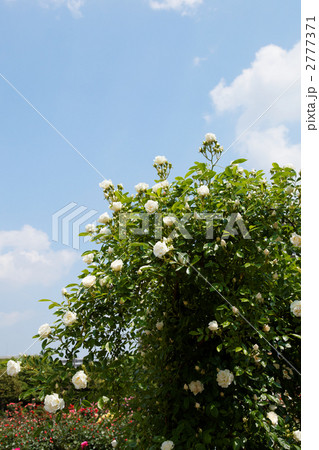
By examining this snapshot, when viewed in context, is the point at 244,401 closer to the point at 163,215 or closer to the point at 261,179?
the point at 163,215

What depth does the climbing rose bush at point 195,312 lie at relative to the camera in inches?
96.2

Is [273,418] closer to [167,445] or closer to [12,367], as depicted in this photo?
[167,445]

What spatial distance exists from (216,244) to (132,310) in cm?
71

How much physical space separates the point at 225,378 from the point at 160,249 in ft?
3.04

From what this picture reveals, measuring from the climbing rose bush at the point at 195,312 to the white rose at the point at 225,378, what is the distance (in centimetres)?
1

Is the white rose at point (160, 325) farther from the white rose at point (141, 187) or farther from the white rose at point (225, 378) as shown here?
the white rose at point (141, 187)

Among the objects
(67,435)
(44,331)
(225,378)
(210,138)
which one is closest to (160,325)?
(225,378)

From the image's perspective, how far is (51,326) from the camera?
2.46m

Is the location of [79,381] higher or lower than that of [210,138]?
lower

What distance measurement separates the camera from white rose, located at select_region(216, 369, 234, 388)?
246 centimetres

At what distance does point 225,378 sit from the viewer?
247cm

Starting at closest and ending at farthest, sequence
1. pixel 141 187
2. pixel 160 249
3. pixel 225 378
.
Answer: pixel 160 249 → pixel 225 378 → pixel 141 187

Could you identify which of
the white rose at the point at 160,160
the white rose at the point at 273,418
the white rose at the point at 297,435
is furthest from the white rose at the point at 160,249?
the white rose at the point at 297,435
